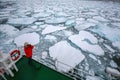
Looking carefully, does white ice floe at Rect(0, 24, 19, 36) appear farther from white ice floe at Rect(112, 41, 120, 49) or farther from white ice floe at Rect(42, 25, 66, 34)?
white ice floe at Rect(112, 41, 120, 49)

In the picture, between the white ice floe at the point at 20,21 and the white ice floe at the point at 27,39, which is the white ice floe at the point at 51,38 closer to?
the white ice floe at the point at 27,39

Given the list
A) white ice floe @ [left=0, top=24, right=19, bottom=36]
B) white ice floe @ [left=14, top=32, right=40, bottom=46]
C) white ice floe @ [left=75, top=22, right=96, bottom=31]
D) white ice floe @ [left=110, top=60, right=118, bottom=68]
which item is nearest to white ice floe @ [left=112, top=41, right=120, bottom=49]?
white ice floe @ [left=110, top=60, right=118, bottom=68]

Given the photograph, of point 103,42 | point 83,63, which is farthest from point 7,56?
point 103,42

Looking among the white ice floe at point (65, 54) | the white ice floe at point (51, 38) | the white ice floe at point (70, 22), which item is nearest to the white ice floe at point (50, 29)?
the white ice floe at point (51, 38)

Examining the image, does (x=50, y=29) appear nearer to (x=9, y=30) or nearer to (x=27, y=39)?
(x=27, y=39)

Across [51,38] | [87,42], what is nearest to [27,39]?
[51,38]

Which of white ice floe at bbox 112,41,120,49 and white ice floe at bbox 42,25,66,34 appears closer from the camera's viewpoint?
white ice floe at bbox 112,41,120,49

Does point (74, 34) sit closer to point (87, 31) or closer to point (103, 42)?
point (87, 31)
